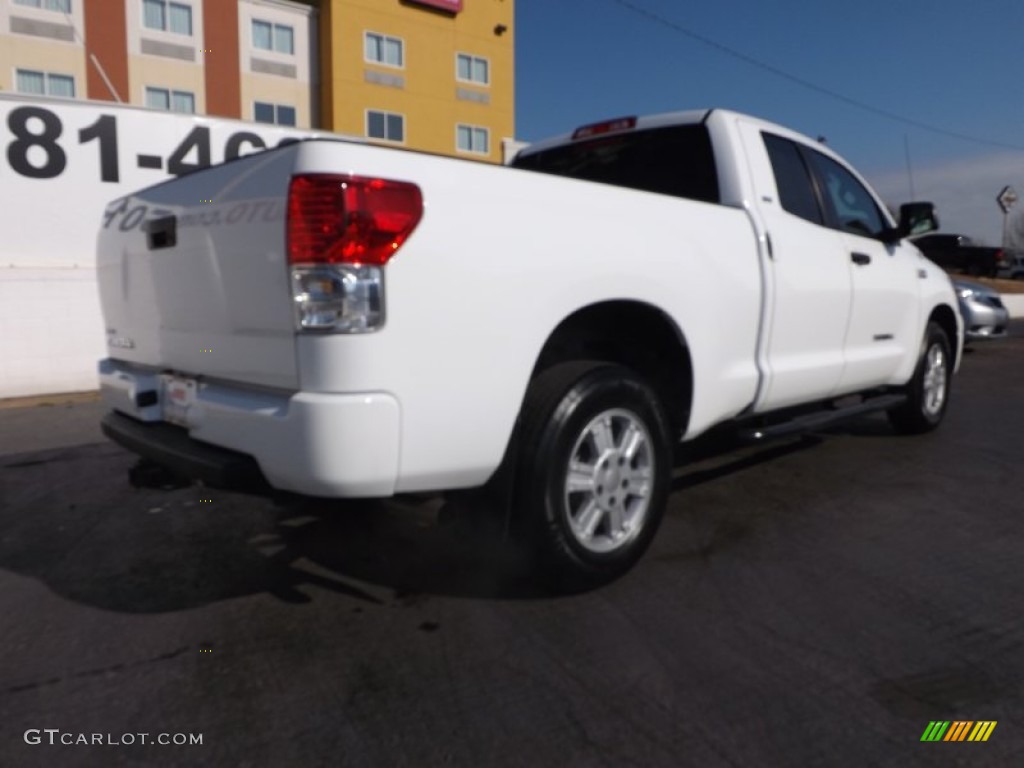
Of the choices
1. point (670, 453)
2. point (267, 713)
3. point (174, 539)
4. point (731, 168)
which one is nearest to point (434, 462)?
point (267, 713)

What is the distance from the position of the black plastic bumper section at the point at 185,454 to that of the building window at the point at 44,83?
2547 cm

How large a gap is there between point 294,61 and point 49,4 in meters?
7.89

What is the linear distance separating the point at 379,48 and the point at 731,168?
99.7ft

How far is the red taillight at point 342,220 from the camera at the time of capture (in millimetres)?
2533

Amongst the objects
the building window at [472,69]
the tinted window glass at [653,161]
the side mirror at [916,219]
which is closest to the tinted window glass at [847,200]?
the side mirror at [916,219]

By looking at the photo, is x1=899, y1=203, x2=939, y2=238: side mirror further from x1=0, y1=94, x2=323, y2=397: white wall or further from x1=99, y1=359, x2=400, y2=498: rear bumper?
x1=0, y1=94, x2=323, y2=397: white wall

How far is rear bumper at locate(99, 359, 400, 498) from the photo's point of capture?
256 cm

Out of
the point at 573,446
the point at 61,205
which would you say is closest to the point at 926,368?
the point at 573,446

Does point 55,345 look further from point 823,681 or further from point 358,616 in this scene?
point 823,681

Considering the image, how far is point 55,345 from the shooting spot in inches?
399

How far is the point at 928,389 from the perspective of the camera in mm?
6305

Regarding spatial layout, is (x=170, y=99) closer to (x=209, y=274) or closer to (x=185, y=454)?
(x=209, y=274)

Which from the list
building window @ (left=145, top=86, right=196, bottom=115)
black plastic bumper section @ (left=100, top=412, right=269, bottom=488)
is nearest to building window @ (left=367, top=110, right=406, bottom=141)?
building window @ (left=145, top=86, right=196, bottom=115)

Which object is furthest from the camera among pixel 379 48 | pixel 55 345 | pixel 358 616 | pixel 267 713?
pixel 379 48
